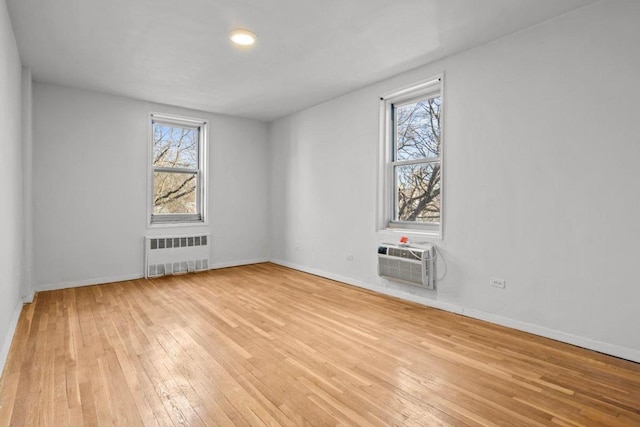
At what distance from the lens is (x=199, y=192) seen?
5973 millimetres

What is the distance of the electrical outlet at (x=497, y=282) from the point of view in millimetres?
3211

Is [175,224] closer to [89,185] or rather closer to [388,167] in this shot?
[89,185]

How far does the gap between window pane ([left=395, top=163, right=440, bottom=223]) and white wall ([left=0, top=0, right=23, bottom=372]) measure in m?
3.97

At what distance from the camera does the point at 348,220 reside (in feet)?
16.2

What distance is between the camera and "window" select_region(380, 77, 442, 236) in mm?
3984

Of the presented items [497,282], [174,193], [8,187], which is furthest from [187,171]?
[497,282]

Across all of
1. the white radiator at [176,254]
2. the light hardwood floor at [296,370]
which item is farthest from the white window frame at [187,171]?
the light hardwood floor at [296,370]

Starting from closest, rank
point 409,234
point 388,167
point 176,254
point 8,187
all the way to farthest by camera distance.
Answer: point 8,187 → point 409,234 → point 388,167 → point 176,254

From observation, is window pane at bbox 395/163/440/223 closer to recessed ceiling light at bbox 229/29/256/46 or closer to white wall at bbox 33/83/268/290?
recessed ceiling light at bbox 229/29/256/46

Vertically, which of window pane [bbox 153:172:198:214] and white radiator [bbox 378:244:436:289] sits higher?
window pane [bbox 153:172:198:214]

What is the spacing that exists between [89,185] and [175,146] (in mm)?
1461

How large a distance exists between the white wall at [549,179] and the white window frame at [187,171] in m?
3.36

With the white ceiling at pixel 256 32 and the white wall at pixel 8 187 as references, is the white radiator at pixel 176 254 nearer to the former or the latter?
the white wall at pixel 8 187

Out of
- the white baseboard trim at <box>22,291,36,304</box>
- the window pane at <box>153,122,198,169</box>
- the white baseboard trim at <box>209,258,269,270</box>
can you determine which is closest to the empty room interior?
the white baseboard trim at <box>22,291,36,304</box>
